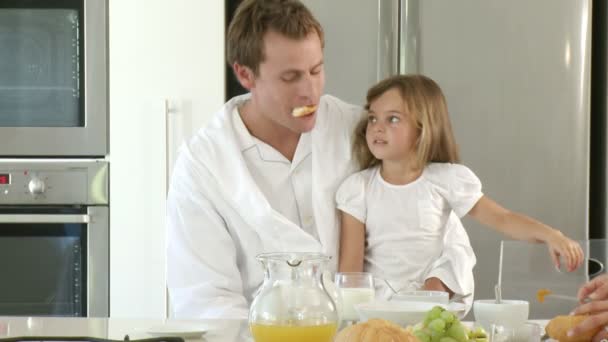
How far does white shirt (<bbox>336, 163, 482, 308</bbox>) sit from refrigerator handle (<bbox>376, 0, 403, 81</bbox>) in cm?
59

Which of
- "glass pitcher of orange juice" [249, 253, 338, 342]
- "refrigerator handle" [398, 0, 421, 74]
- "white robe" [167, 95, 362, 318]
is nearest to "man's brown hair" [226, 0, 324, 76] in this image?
"white robe" [167, 95, 362, 318]

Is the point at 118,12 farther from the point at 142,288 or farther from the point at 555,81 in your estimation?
the point at 555,81

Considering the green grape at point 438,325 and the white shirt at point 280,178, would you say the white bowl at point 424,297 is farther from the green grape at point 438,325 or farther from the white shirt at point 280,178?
the white shirt at point 280,178

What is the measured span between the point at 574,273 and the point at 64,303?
56.4 inches

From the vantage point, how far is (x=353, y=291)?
4.76 ft

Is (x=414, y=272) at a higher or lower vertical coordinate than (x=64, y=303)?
higher

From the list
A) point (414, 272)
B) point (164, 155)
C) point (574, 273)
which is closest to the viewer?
point (574, 273)

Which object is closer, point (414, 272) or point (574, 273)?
point (574, 273)

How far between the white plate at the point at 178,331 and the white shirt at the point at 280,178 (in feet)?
2.42

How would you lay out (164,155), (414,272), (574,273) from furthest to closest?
(164,155), (414,272), (574,273)

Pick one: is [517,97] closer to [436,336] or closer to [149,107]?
[149,107]

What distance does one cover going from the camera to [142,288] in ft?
8.80

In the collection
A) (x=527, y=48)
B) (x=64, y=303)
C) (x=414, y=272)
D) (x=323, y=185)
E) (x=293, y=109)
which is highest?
(x=527, y=48)

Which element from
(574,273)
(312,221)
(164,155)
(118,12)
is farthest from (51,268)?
(574,273)
